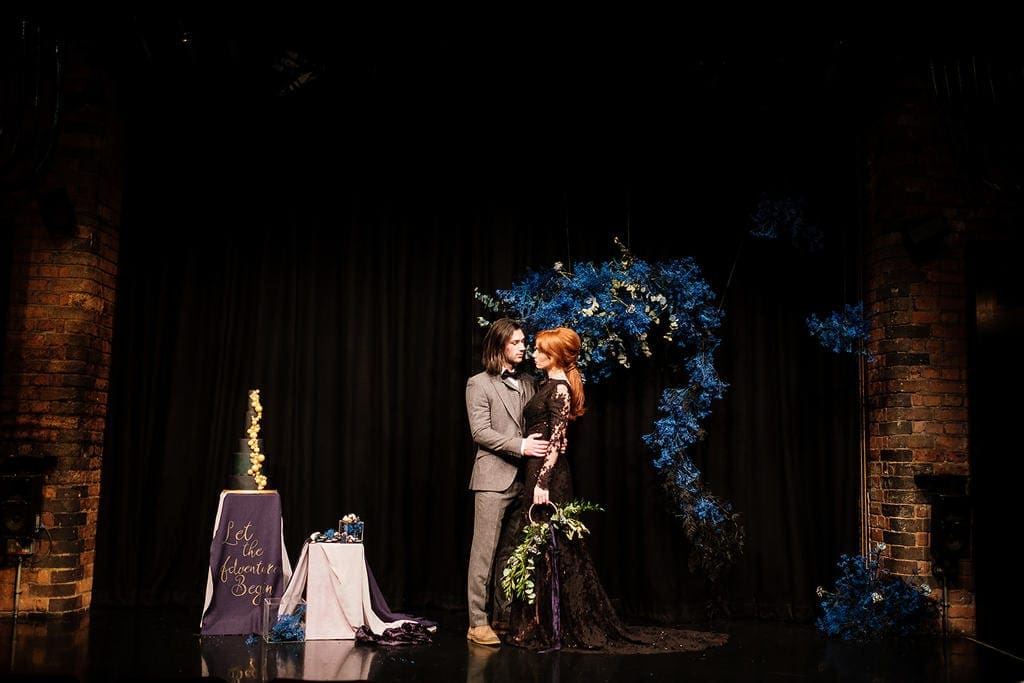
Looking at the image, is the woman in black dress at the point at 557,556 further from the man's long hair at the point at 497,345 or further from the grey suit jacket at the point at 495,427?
the man's long hair at the point at 497,345

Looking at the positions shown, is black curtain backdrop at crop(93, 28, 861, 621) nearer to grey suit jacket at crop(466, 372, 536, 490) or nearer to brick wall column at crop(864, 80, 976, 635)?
brick wall column at crop(864, 80, 976, 635)

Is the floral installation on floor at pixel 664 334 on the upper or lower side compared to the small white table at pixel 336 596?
upper

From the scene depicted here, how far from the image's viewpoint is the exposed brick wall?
507 cm

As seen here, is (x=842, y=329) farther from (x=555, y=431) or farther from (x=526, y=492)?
(x=526, y=492)

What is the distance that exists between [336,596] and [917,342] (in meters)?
3.92

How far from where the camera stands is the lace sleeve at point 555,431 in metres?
4.69

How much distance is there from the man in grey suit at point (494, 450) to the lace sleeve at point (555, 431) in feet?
0.17

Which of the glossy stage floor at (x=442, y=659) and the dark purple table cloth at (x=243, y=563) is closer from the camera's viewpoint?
the glossy stage floor at (x=442, y=659)

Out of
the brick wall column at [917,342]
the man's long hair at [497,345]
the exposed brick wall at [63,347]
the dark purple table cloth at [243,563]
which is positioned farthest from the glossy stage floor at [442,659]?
the man's long hair at [497,345]

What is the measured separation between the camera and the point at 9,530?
15.8 feet

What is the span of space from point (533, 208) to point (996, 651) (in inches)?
158

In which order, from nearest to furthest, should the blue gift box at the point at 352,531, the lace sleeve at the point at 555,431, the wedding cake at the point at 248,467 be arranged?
1. the lace sleeve at the point at 555,431
2. the blue gift box at the point at 352,531
3. the wedding cake at the point at 248,467

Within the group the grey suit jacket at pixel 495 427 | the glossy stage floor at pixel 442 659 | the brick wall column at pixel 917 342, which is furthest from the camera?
the brick wall column at pixel 917 342

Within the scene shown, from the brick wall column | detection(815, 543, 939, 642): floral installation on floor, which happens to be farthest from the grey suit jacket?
the brick wall column
